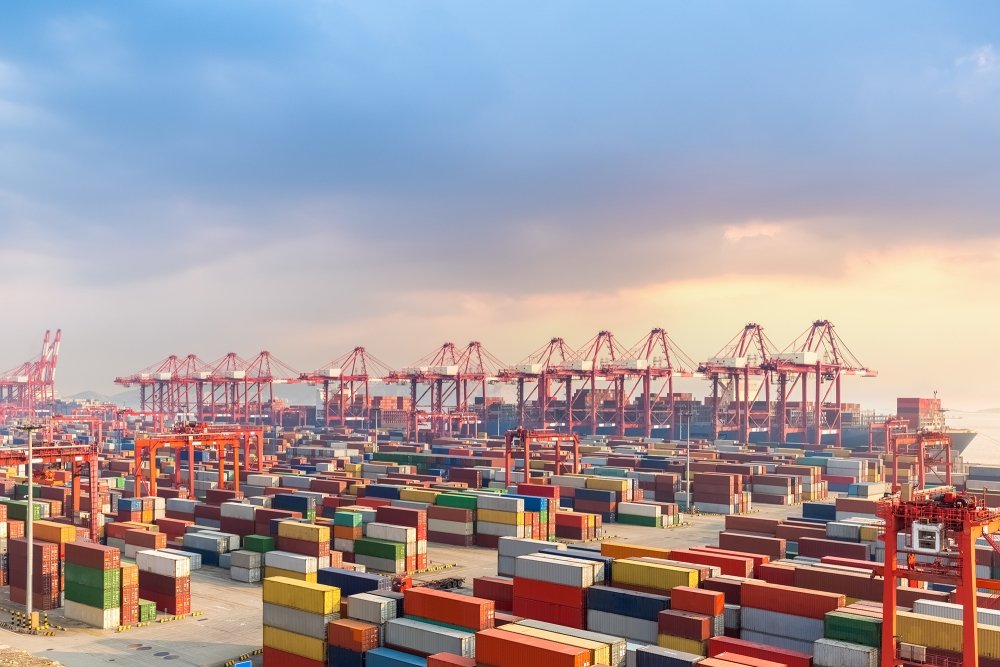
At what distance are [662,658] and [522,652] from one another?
482 cm

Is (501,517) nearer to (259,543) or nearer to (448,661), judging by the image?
(259,543)

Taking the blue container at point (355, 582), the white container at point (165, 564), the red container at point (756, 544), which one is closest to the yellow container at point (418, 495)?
the white container at point (165, 564)

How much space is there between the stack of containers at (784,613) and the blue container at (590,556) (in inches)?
265

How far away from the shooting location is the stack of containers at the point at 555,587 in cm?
3803

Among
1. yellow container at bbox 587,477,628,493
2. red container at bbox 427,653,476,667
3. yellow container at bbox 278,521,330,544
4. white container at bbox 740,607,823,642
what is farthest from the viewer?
yellow container at bbox 587,477,628,493

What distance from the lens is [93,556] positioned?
45875 millimetres

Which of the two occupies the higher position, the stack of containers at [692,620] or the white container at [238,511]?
the stack of containers at [692,620]

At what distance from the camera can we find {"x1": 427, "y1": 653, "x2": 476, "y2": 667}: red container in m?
32.1

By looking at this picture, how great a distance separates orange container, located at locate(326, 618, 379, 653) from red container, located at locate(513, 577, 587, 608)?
6.80 meters

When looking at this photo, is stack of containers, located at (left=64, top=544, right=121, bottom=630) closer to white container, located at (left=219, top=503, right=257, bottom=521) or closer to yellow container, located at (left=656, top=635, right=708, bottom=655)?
white container, located at (left=219, top=503, right=257, bottom=521)

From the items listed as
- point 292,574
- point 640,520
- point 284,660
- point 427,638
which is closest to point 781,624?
point 427,638

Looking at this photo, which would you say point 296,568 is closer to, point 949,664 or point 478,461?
point 949,664

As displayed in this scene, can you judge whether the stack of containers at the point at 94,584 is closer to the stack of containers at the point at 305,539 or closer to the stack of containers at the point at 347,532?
the stack of containers at the point at 305,539

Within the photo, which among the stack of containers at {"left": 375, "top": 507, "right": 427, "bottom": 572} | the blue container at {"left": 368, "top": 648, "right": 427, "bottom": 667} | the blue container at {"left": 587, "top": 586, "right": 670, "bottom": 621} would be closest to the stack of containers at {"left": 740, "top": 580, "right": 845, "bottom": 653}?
the blue container at {"left": 587, "top": 586, "right": 670, "bottom": 621}
